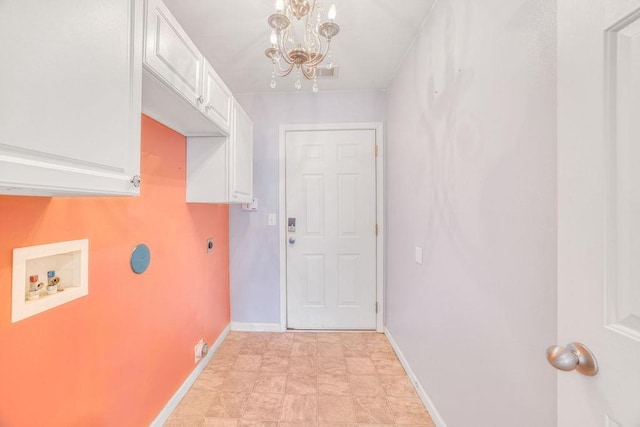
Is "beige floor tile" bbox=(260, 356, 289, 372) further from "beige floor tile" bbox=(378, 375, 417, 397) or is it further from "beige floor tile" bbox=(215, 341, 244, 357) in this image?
"beige floor tile" bbox=(378, 375, 417, 397)

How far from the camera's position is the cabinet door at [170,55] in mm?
963

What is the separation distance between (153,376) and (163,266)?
601 mm

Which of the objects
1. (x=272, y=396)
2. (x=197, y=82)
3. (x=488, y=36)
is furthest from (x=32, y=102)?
(x=272, y=396)

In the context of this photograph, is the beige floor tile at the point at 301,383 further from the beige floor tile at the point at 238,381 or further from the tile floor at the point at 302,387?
the beige floor tile at the point at 238,381

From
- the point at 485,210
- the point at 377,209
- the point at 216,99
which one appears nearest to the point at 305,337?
the point at 377,209

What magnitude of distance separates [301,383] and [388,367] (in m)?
0.70

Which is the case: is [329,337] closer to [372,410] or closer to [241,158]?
[372,410]

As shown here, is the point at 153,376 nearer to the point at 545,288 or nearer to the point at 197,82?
the point at 197,82

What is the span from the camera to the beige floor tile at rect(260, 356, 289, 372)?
1990 millimetres

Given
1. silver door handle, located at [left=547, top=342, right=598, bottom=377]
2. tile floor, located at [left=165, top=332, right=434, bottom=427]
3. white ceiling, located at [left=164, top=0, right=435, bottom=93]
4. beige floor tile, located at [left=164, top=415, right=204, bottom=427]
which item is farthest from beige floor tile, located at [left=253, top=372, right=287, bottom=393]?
white ceiling, located at [left=164, top=0, right=435, bottom=93]

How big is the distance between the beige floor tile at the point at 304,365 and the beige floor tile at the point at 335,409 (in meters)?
0.27

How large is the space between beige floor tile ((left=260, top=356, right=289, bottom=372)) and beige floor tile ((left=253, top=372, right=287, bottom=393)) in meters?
0.05

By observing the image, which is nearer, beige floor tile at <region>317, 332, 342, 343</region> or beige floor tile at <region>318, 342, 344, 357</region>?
beige floor tile at <region>318, 342, 344, 357</region>

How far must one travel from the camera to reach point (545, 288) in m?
0.79
